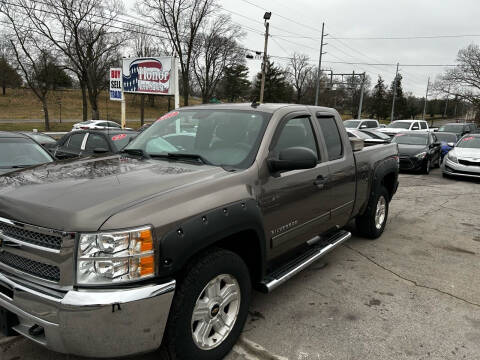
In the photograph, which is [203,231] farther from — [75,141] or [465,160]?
[465,160]

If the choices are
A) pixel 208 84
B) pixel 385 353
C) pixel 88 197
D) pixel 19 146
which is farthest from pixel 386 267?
pixel 208 84

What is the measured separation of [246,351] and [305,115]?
2.26m

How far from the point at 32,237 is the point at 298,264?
86.8 inches

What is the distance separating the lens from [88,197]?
222 cm


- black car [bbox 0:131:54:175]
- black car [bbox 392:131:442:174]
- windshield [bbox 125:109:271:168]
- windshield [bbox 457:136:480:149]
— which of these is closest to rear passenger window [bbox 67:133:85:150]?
→ black car [bbox 0:131:54:175]

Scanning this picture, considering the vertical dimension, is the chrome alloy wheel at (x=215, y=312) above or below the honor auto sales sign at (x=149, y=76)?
below

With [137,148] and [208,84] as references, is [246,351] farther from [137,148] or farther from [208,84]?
[208,84]

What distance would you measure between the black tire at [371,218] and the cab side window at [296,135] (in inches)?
70.4

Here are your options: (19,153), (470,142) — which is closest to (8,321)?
(19,153)

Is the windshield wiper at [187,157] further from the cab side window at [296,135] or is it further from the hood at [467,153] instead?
the hood at [467,153]

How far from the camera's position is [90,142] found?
28.9 ft

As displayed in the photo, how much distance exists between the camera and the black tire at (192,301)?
224cm

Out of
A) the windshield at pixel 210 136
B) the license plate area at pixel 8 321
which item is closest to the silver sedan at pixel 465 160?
the windshield at pixel 210 136

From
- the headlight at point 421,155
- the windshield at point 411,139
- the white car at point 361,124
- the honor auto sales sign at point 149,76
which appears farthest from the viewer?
the white car at point 361,124
